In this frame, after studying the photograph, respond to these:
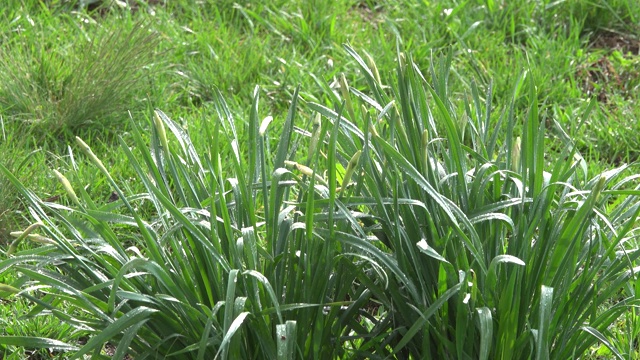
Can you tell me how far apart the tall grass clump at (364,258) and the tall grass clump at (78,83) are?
58.7 inches

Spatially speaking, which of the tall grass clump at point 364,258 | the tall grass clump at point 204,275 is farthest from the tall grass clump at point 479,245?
the tall grass clump at point 204,275

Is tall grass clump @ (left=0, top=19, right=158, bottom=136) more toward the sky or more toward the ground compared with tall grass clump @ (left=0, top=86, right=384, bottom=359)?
more toward the ground

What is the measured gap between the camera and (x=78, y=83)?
3633mm

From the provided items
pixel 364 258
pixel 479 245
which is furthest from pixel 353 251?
pixel 479 245

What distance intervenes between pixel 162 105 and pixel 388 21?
3.71 ft

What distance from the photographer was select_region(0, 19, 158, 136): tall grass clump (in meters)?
3.61

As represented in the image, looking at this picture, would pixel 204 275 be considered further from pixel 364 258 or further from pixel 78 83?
pixel 78 83

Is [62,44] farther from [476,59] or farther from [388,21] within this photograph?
[476,59]

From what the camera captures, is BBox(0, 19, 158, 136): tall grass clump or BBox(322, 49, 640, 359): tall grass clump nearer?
BBox(322, 49, 640, 359): tall grass clump

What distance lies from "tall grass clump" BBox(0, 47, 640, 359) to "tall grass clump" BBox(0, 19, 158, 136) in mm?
1490

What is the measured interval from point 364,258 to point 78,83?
1.99 m

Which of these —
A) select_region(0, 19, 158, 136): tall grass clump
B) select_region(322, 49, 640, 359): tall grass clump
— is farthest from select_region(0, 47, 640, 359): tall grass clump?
select_region(0, 19, 158, 136): tall grass clump

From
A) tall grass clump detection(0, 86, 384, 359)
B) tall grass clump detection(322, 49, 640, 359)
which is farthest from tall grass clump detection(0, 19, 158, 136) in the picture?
tall grass clump detection(322, 49, 640, 359)

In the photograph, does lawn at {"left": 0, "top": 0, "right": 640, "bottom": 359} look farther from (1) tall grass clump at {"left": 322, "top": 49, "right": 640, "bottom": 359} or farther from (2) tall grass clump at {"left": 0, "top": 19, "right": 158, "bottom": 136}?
(2) tall grass clump at {"left": 0, "top": 19, "right": 158, "bottom": 136}
